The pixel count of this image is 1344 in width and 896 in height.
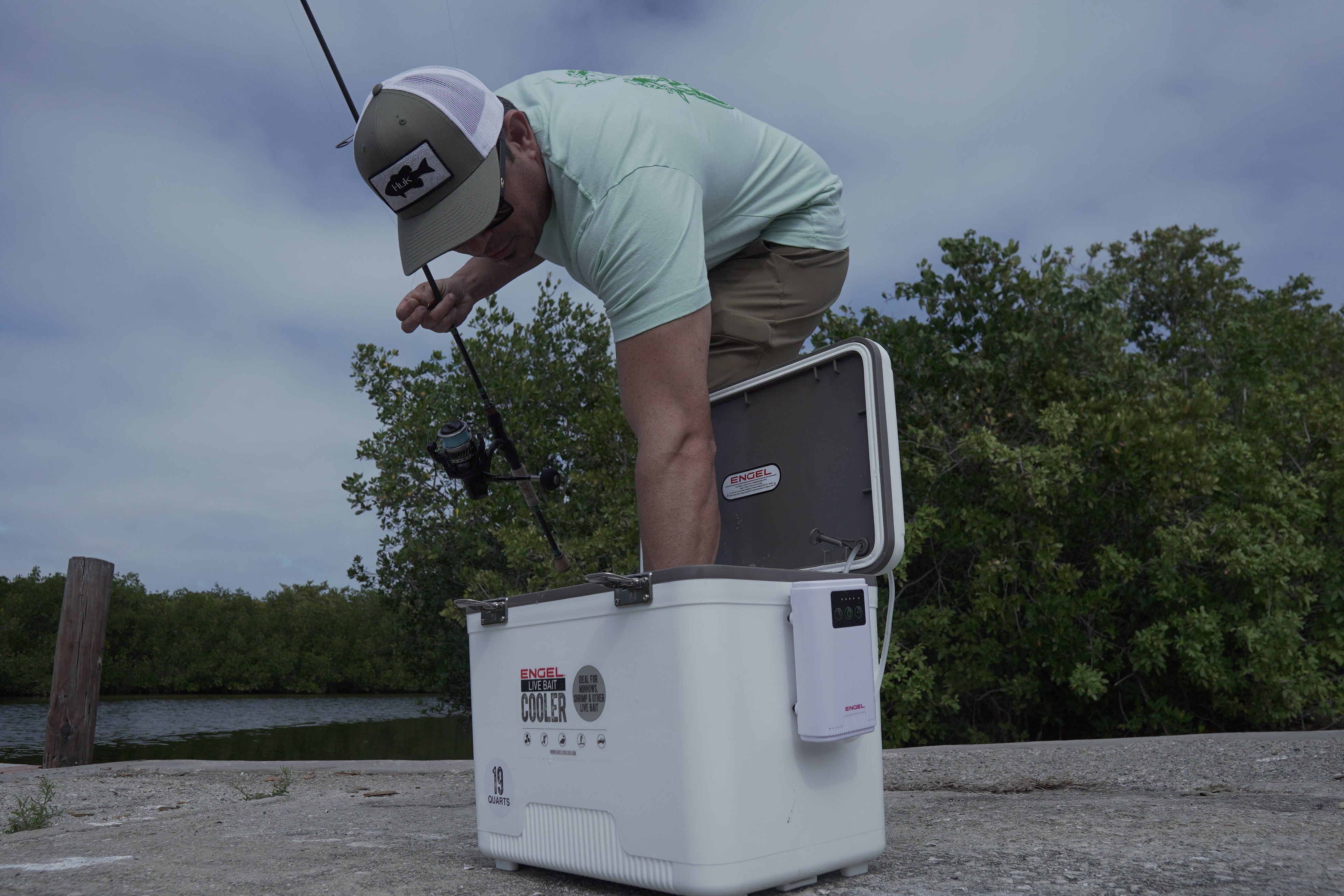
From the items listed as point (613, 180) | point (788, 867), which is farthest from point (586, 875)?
point (613, 180)

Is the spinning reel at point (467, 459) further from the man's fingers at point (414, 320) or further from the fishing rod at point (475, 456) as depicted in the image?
the man's fingers at point (414, 320)

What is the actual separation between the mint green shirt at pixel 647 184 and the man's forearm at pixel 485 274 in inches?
7.9

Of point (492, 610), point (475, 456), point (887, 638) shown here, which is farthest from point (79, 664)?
point (887, 638)

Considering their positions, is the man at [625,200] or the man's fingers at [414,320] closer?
the man at [625,200]

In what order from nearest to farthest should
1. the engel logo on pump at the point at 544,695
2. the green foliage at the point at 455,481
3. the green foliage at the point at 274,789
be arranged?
1. the engel logo on pump at the point at 544,695
2. the green foliage at the point at 274,789
3. the green foliage at the point at 455,481

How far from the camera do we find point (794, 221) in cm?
199

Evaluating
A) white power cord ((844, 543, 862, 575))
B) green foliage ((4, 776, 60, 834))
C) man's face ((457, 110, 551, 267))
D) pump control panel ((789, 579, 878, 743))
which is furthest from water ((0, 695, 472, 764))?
pump control panel ((789, 579, 878, 743))

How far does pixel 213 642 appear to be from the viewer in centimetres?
3772

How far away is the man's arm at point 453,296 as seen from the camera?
205 cm

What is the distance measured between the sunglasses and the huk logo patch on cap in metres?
0.09

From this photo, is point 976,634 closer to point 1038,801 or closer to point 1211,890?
point 1038,801

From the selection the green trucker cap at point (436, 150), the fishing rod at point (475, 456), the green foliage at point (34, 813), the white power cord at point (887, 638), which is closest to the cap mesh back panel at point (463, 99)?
the green trucker cap at point (436, 150)

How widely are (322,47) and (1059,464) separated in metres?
6.22

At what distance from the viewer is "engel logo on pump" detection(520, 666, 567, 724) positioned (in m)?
1.50
